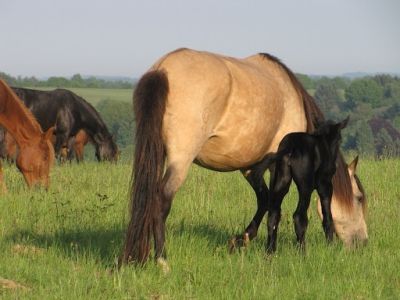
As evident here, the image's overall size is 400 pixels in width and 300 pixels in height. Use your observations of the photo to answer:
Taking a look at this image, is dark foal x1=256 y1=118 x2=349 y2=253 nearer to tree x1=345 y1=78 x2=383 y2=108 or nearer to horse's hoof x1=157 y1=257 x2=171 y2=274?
horse's hoof x1=157 y1=257 x2=171 y2=274

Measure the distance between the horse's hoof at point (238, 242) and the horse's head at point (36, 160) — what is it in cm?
476

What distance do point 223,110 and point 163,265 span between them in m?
1.41

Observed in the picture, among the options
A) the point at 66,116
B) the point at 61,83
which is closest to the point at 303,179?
the point at 66,116

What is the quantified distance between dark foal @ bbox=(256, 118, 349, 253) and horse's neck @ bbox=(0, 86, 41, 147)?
528 cm

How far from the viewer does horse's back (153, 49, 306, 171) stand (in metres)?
5.96

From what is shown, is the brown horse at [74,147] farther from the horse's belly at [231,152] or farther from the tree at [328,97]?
the tree at [328,97]

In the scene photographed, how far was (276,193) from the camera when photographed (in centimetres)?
670

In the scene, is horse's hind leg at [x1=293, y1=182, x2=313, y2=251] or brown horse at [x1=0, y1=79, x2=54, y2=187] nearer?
horse's hind leg at [x1=293, y1=182, x2=313, y2=251]

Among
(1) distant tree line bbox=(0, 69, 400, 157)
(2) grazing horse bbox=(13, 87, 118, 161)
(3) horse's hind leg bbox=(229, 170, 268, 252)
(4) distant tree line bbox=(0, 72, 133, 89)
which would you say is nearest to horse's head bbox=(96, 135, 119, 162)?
(2) grazing horse bbox=(13, 87, 118, 161)

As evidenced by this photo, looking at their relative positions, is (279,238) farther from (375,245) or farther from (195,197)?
(195,197)

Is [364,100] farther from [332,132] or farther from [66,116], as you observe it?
[332,132]

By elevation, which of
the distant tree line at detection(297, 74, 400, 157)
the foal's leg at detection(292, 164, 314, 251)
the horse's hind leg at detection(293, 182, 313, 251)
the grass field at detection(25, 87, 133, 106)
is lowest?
the grass field at detection(25, 87, 133, 106)

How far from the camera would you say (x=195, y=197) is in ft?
33.2

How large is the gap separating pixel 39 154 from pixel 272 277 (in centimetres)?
652
